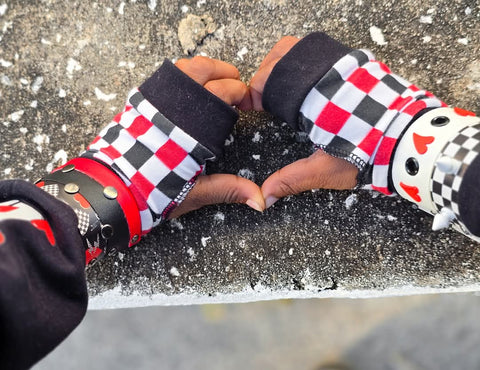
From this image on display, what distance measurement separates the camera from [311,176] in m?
0.69

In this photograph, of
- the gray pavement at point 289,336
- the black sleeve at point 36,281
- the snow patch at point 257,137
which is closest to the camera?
the black sleeve at point 36,281

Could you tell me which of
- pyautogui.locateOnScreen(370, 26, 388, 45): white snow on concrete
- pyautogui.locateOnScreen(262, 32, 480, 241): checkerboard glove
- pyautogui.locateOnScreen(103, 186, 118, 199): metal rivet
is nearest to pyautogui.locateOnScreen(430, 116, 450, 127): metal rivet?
pyautogui.locateOnScreen(262, 32, 480, 241): checkerboard glove

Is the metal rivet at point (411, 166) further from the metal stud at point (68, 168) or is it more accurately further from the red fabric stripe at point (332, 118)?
the metal stud at point (68, 168)

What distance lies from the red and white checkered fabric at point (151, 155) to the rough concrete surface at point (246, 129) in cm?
10

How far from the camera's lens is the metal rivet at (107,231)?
0.65 meters

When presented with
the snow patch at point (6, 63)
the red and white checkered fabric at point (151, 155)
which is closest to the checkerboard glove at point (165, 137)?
the red and white checkered fabric at point (151, 155)

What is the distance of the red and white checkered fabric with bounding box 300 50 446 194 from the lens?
2.05 ft

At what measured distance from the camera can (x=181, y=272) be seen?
30.9 inches

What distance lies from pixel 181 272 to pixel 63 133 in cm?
33

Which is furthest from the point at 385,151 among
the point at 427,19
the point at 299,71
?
the point at 427,19

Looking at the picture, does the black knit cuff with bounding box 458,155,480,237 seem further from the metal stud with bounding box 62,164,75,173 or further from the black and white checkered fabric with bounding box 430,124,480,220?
the metal stud with bounding box 62,164,75,173

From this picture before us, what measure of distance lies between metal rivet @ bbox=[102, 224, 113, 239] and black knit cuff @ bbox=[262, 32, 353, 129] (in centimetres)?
30

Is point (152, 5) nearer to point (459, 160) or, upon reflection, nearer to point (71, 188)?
point (71, 188)

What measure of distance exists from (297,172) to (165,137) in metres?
0.20
